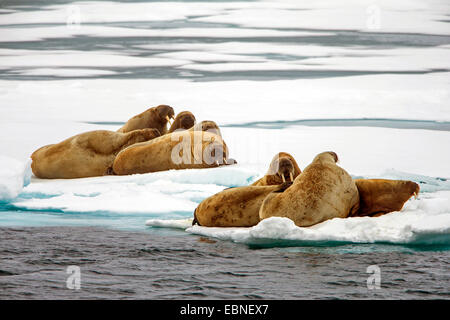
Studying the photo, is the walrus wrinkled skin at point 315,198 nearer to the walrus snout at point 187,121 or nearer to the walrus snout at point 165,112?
the walrus snout at point 187,121

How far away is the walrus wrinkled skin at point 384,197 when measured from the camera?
6402 mm

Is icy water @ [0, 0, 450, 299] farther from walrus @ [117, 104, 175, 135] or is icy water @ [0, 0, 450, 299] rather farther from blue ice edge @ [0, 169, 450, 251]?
walrus @ [117, 104, 175, 135]

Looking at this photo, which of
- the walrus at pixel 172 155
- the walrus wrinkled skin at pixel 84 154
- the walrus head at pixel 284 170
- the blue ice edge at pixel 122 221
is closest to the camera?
the blue ice edge at pixel 122 221

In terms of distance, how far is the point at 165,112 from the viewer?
9.85 m

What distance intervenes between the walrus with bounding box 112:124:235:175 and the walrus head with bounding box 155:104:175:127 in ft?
2.73

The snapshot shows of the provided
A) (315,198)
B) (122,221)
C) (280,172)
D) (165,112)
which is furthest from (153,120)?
(315,198)

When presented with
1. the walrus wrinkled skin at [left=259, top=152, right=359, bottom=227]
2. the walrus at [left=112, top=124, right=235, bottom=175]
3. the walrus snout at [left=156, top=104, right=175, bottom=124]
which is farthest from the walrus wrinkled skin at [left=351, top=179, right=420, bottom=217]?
the walrus snout at [left=156, top=104, right=175, bottom=124]

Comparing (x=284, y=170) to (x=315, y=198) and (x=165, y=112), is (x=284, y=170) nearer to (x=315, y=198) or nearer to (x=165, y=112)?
(x=315, y=198)

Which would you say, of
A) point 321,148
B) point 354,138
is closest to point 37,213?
point 321,148

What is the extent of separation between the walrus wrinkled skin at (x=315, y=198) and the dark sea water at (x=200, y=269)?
477 mm

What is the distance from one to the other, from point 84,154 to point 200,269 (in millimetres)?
4337

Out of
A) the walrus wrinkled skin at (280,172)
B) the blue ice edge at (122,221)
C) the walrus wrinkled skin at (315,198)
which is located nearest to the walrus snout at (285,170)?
the walrus wrinkled skin at (280,172)

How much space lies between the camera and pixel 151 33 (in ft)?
74.4

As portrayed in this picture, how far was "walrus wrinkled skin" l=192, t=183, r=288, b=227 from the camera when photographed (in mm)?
6414
